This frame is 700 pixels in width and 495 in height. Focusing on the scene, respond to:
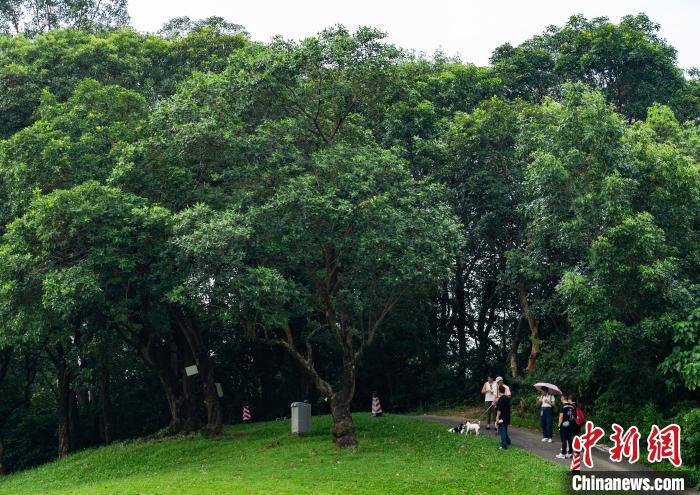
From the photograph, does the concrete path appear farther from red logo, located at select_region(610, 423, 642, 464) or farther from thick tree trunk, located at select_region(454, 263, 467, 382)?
thick tree trunk, located at select_region(454, 263, 467, 382)

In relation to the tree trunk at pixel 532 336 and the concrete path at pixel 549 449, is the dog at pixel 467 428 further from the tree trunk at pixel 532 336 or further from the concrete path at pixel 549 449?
the tree trunk at pixel 532 336

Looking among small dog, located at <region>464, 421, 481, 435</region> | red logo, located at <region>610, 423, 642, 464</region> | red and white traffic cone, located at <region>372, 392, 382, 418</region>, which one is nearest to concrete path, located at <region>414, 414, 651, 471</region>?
red logo, located at <region>610, 423, 642, 464</region>

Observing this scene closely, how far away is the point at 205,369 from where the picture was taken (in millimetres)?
25625

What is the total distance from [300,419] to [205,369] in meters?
4.17

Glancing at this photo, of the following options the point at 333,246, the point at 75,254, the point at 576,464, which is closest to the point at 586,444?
the point at 576,464

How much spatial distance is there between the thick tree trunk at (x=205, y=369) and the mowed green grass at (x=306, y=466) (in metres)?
0.56

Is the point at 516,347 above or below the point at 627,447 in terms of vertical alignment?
above

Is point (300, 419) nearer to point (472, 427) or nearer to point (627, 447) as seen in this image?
point (472, 427)

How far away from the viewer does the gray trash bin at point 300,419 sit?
23125mm

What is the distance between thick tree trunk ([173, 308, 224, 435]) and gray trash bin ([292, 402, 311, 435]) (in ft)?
10.1

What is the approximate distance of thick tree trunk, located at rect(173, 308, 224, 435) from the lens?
24.8 metres

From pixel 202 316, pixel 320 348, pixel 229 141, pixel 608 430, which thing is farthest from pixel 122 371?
pixel 608 430

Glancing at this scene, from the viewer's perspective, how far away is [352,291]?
2159cm

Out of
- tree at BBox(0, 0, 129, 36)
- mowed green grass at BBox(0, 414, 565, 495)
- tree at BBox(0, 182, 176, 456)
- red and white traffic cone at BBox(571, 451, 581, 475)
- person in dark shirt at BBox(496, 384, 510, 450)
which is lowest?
mowed green grass at BBox(0, 414, 565, 495)
